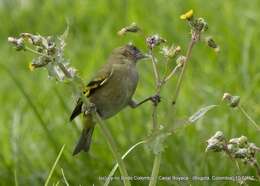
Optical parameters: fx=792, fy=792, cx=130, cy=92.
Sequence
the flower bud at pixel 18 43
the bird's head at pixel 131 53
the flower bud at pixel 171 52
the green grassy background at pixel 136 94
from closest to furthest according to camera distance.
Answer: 1. the flower bud at pixel 18 43
2. the flower bud at pixel 171 52
3. the bird's head at pixel 131 53
4. the green grassy background at pixel 136 94

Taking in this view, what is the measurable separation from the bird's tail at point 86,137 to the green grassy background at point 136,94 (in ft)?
1.07

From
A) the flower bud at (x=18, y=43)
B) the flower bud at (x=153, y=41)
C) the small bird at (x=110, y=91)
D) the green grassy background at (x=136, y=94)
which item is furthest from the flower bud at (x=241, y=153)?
the small bird at (x=110, y=91)

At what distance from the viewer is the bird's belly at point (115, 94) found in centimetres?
366

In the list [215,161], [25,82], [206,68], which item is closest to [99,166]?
[215,161]

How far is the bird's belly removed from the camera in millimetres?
3658

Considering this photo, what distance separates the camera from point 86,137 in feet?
12.5

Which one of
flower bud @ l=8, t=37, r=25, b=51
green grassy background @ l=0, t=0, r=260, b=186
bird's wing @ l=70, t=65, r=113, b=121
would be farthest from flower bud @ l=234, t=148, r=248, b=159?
bird's wing @ l=70, t=65, r=113, b=121

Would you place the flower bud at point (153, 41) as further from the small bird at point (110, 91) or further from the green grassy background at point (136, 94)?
the small bird at point (110, 91)

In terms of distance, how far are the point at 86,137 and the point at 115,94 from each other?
0.26 metres

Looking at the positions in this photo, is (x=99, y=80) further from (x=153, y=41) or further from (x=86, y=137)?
(x=153, y=41)

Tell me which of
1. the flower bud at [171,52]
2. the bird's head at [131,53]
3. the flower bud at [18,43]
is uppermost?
the flower bud at [18,43]

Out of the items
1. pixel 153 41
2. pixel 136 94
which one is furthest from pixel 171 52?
pixel 136 94

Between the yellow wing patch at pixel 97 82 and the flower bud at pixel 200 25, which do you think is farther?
the yellow wing patch at pixel 97 82

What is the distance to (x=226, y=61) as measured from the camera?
596cm
